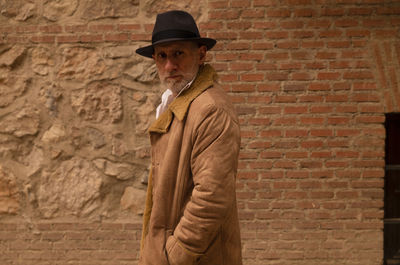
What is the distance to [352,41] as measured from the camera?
10.1ft

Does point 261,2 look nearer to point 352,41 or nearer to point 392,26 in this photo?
point 352,41

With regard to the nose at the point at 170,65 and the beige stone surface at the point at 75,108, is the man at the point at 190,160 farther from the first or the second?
the beige stone surface at the point at 75,108

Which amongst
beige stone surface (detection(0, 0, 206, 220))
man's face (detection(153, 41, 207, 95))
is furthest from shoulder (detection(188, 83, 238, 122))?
beige stone surface (detection(0, 0, 206, 220))

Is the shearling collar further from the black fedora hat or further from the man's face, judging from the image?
the black fedora hat

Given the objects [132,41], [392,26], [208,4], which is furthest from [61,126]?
[392,26]

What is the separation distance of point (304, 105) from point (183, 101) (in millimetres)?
1693

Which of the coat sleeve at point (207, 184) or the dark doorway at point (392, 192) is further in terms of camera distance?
the dark doorway at point (392, 192)

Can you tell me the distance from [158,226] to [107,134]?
170 cm

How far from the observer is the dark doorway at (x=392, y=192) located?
3455mm

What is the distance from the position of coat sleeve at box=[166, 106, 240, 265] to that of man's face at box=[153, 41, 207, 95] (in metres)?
0.27

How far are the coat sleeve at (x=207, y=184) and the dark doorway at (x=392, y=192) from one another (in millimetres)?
2453

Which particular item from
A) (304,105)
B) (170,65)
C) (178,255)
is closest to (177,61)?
(170,65)

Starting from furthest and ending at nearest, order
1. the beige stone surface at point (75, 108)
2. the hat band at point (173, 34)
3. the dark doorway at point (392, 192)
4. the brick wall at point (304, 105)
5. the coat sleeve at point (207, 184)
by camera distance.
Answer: the dark doorway at point (392, 192) < the beige stone surface at point (75, 108) < the brick wall at point (304, 105) < the hat band at point (173, 34) < the coat sleeve at point (207, 184)

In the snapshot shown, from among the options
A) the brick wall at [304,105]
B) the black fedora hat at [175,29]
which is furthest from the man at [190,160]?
the brick wall at [304,105]
